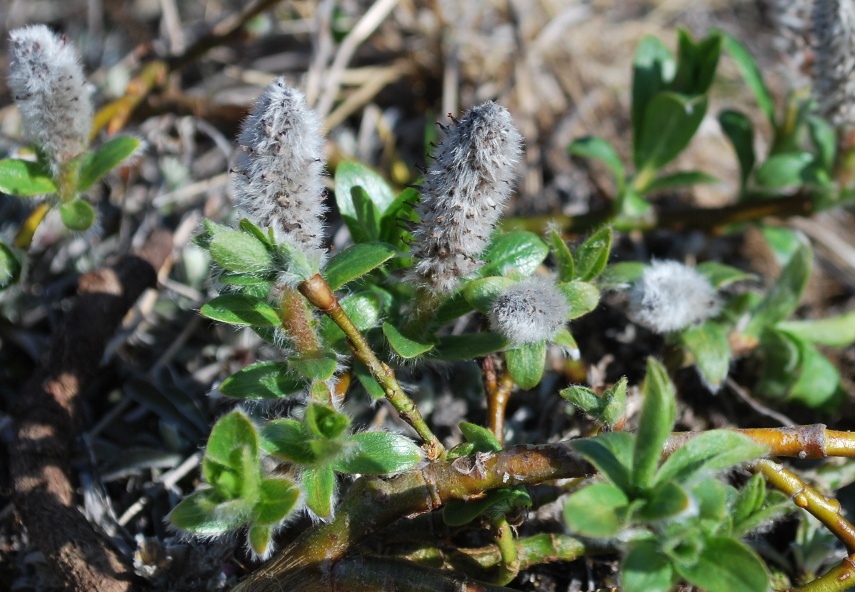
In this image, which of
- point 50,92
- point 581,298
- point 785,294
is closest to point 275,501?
point 581,298

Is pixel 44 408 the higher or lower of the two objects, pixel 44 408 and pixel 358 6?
the lower

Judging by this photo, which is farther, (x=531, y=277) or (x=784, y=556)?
(x=784, y=556)

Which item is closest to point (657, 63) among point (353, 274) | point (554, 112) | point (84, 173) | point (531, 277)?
point (554, 112)

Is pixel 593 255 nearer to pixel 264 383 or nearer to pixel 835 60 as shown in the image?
pixel 264 383

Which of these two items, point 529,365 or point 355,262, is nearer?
point 355,262

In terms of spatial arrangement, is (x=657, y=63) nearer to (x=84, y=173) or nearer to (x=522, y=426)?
(x=522, y=426)

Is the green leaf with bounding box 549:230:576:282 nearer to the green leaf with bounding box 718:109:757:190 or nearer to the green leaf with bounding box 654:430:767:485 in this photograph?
the green leaf with bounding box 654:430:767:485

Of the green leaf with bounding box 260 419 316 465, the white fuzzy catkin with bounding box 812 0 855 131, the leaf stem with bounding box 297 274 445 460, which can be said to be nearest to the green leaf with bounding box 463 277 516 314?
the leaf stem with bounding box 297 274 445 460
